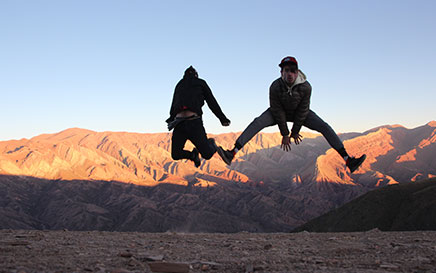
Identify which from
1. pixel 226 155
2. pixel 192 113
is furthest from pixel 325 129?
pixel 192 113

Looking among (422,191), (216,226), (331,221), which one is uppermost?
(422,191)

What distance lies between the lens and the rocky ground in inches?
263

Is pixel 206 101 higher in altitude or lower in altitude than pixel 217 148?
higher

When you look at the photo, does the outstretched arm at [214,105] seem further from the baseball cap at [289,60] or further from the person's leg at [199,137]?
the baseball cap at [289,60]

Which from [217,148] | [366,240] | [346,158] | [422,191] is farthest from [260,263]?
[422,191]

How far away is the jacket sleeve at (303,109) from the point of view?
313 inches

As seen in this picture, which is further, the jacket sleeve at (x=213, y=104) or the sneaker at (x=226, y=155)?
the jacket sleeve at (x=213, y=104)

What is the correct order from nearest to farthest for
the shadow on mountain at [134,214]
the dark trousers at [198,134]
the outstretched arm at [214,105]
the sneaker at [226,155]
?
the sneaker at [226,155] → the dark trousers at [198,134] → the outstretched arm at [214,105] → the shadow on mountain at [134,214]

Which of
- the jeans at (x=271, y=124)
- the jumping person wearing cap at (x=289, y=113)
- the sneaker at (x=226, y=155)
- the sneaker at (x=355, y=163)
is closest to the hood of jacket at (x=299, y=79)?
the jumping person wearing cap at (x=289, y=113)

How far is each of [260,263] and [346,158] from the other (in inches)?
115

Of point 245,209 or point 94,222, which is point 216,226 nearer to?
point 245,209

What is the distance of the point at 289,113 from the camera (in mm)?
8414

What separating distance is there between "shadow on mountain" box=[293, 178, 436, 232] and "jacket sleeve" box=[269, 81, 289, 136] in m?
70.2

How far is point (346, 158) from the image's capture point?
28.5 feet
